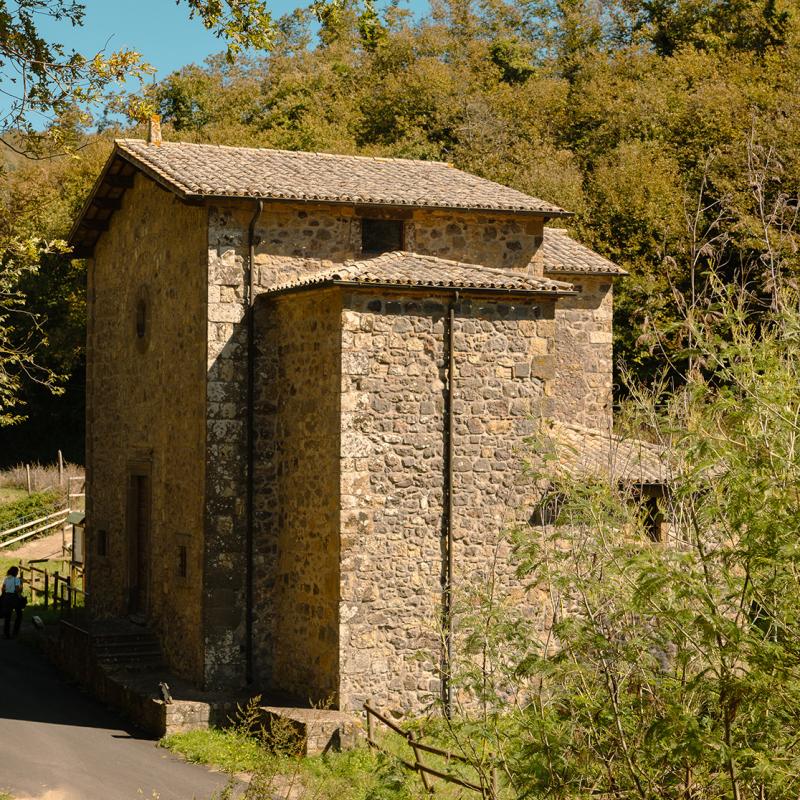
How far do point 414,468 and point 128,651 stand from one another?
19.5 feet

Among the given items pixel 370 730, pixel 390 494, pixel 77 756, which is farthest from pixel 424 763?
pixel 77 756

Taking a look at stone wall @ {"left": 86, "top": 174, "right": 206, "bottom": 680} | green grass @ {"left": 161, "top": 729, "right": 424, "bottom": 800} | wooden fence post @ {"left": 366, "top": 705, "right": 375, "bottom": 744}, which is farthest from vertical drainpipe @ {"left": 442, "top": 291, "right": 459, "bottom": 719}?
stone wall @ {"left": 86, "top": 174, "right": 206, "bottom": 680}

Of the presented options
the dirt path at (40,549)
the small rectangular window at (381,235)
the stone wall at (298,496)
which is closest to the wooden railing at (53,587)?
the dirt path at (40,549)

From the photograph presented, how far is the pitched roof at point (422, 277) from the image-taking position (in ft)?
45.6

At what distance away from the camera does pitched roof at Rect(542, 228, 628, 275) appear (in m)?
19.6

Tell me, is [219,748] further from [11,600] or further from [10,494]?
[10,494]

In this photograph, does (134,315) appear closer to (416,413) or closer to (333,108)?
(416,413)

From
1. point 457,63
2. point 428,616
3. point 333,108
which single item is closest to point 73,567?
point 428,616

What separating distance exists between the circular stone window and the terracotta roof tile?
2254 millimetres

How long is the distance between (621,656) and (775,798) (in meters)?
1.08

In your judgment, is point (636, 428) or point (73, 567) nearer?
point (636, 428)

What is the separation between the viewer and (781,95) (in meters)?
31.9

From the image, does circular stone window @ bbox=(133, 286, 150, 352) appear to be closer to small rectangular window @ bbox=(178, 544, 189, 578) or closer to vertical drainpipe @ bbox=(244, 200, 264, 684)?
vertical drainpipe @ bbox=(244, 200, 264, 684)

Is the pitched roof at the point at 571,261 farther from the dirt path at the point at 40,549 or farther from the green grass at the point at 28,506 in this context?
the green grass at the point at 28,506
